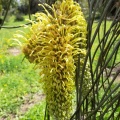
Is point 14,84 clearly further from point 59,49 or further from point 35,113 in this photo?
point 59,49

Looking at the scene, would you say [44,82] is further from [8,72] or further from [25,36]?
[8,72]

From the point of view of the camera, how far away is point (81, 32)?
0.56 metres

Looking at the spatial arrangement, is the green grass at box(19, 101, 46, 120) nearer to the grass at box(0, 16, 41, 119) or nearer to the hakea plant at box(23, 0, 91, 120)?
the grass at box(0, 16, 41, 119)

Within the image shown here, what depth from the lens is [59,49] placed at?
0.54m

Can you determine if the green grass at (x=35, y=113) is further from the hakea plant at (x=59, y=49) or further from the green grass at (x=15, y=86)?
the hakea plant at (x=59, y=49)

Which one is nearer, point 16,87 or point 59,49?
point 59,49

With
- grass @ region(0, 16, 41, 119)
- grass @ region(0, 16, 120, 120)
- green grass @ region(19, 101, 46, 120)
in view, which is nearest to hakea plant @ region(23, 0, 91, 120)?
grass @ region(0, 16, 120, 120)

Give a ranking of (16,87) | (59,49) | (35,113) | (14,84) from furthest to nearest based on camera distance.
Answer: (14,84), (16,87), (35,113), (59,49)

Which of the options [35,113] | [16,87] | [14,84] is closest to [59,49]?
[35,113]

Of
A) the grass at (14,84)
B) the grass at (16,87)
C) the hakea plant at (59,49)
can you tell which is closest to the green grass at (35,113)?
the grass at (16,87)

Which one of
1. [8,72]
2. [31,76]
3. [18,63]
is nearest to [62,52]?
[31,76]

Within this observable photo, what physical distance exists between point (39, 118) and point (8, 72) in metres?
2.27

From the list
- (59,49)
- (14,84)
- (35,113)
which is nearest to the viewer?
(59,49)

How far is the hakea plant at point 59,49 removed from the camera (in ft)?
1.77
